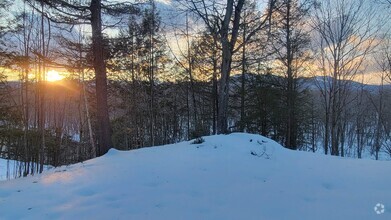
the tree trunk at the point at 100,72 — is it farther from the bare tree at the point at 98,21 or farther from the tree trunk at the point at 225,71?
the tree trunk at the point at 225,71

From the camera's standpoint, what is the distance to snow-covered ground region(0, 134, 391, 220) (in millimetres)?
3594

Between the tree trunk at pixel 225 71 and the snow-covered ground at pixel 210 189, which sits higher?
the tree trunk at pixel 225 71

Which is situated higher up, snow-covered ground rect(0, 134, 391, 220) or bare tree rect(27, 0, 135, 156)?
bare tree rect(27, 0, 135, 156)

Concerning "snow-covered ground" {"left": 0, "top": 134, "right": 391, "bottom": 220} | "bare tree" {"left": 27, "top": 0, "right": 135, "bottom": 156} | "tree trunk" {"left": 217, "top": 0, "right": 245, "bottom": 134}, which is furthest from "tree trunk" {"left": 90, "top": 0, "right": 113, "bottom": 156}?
"snow-covered ground" {"left": 0, "top": 134, "right": 391, "bottom": 220}

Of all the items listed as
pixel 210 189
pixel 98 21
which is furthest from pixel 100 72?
pixel 210 189

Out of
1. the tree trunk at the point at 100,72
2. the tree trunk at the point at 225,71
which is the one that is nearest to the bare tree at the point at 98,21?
the tree trunk at the point at 100,72

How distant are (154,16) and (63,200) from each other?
61.0ft

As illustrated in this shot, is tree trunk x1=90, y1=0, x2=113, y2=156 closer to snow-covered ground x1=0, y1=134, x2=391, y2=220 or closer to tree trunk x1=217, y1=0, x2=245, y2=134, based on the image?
tree trunk x1=217, y1=0, x2=245, y2=134

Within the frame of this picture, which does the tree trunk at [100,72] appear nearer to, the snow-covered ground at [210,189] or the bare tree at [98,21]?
the bare tree at [98,21]

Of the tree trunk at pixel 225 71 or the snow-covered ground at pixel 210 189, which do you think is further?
the tree trunk at pixel 225 71

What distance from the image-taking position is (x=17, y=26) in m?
11.6

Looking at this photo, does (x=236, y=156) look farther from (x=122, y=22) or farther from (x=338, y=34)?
(x=338, y=34)

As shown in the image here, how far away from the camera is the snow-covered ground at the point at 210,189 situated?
3.59 metres

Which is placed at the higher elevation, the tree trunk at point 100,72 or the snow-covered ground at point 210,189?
the tree trunk at point 100,72
